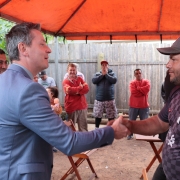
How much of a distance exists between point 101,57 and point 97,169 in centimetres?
447

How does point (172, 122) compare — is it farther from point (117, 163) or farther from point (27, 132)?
point (117, 163)

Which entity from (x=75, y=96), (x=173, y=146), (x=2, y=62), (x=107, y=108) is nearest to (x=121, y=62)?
(x=107, y=108)

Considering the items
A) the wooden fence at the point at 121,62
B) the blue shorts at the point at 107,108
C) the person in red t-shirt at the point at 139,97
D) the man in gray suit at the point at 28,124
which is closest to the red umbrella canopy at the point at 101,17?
the person in red t-shirt at the point at 139,97

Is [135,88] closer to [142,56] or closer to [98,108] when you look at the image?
[98,108]

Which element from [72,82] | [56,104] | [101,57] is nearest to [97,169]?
[56,104]

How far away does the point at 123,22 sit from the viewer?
14.9ft

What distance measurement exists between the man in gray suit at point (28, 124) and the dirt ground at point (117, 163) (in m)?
2.76

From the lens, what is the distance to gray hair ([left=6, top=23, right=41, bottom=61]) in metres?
1.67

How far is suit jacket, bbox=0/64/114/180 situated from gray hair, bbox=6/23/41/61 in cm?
11

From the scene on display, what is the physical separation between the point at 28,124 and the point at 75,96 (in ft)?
15.5

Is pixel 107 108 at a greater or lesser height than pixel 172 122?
lesser

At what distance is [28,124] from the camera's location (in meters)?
1.48

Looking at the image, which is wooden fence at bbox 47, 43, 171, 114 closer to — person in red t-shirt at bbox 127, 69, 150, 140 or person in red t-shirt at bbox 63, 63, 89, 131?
person in red t-shirt at bbox 127, 69, 150, 140

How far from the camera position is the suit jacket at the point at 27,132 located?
1.46 meters
